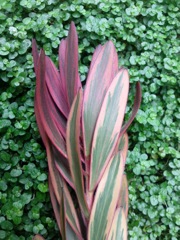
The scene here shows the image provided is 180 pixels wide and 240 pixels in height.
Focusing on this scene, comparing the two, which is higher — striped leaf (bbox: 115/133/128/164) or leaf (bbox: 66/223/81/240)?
striped leaf (bbox: 115/133/128/164)

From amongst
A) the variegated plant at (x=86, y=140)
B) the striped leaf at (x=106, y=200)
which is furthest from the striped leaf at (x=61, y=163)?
the striped leaf at (x=106, y=200)

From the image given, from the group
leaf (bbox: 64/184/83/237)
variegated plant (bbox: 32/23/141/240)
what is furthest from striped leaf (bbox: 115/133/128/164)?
leaf (bbox: 64/184/83/237)

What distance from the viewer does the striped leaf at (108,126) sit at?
1.05 metres

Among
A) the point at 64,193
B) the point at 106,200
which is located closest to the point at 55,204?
the point at 64,193

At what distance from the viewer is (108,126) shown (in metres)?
1.07

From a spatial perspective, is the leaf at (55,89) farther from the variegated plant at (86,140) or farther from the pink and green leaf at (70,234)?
the pink and green leaf at (70,234)

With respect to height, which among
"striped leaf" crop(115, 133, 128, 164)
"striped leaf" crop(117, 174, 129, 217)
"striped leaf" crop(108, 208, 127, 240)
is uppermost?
"striped leaf" crop(115, 133, 128, 164)

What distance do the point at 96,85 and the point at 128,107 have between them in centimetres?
22

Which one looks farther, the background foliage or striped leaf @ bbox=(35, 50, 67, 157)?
the background foliage

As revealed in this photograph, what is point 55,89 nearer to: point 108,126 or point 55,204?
point 108,126

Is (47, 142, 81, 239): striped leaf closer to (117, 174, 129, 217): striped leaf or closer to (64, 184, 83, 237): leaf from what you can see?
(64, 184, 83, 237): leaf

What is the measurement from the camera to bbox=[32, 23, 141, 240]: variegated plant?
101cm

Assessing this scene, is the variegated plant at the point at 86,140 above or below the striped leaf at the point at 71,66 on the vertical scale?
below

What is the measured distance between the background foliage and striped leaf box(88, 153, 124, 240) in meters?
0.21
